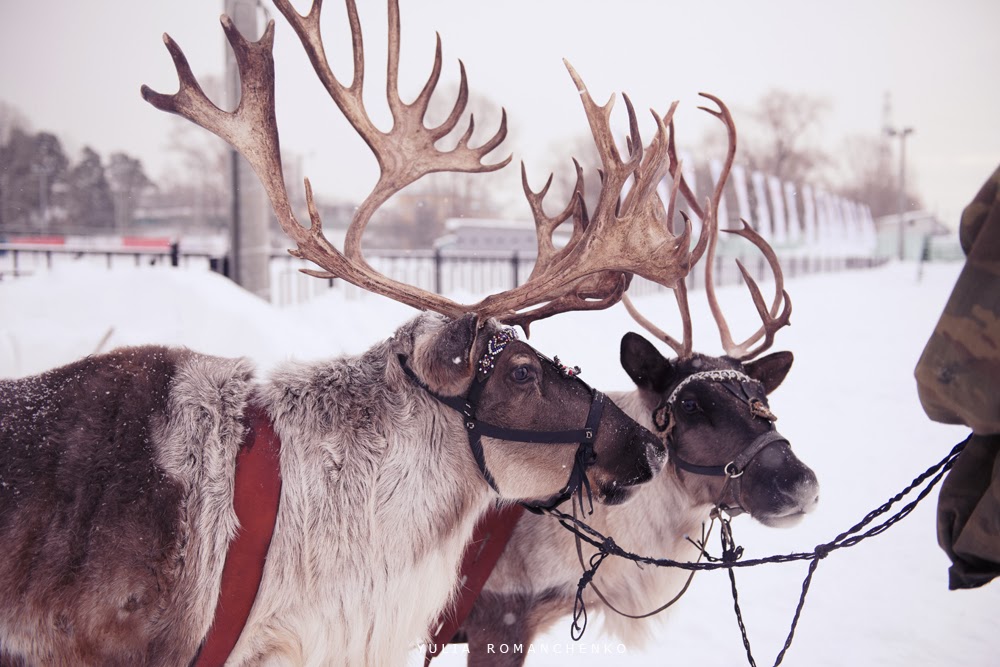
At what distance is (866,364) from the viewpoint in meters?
11.0

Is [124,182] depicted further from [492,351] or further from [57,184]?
[492,351]

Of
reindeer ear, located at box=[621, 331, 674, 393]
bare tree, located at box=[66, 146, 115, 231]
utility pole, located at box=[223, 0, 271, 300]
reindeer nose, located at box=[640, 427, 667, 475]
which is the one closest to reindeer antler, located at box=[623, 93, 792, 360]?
reindeer ear, located at box=[621, 331, 674, 393]

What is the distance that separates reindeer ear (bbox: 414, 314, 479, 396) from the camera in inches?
82.5

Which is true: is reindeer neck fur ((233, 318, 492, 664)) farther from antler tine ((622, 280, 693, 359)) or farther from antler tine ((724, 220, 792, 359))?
antler tine ((724, 220, 792, 359))

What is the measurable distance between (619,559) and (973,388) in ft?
5.85

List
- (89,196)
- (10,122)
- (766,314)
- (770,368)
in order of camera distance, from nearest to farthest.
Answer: (770,368), (766,314), (10,122), (89,196)

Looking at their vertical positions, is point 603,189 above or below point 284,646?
above

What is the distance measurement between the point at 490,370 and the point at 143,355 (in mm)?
1139

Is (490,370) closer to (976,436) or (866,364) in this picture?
(976,436)

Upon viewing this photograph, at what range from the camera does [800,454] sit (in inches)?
267

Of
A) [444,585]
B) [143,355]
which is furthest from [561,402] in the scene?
[143,355]

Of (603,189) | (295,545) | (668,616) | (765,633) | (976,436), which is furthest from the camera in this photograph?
(765,633)

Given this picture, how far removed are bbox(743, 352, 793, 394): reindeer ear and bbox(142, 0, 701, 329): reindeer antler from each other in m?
0.84

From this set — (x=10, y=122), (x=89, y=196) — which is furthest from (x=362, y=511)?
(x=89, y=196)
